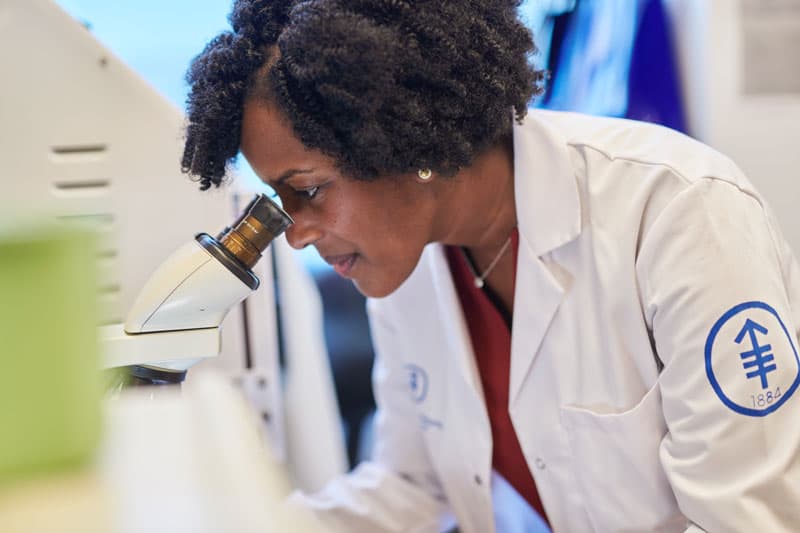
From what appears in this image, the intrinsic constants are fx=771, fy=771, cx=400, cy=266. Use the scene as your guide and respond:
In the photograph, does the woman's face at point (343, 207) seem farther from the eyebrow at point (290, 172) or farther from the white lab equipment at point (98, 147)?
the white lab equipment at point (98, 147)

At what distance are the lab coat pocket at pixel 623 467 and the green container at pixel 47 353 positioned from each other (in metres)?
0.92

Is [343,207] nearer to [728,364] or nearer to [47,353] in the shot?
[728,364]

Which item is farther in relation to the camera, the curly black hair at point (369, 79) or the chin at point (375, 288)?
the chin at point (375, 288)

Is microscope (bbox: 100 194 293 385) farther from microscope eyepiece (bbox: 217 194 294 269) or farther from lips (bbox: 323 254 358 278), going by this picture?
lips (bbox: 323 254 358 278)

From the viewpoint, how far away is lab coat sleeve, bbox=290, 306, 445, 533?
148cm

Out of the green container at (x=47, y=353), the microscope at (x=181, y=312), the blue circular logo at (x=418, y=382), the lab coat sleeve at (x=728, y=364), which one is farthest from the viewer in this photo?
the blue circular logo at (x=418, y=382)

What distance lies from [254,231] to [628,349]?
0.57m

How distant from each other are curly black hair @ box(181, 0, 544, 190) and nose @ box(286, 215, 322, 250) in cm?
10

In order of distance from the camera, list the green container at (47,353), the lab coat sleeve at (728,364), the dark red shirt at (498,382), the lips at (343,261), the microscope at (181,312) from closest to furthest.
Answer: the green container at (47,353) < the microscope at (181,312) < the lab coat sleeve at (728,364) < the lips at (343,261) < the dark red shirt at (498,382)

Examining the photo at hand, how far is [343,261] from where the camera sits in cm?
122

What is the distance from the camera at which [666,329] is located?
105cm

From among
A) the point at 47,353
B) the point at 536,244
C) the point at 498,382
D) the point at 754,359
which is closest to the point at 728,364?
the point at 754,359

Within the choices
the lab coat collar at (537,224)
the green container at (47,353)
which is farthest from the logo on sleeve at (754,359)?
the green container at (47,353)

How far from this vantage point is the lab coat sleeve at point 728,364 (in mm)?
988
